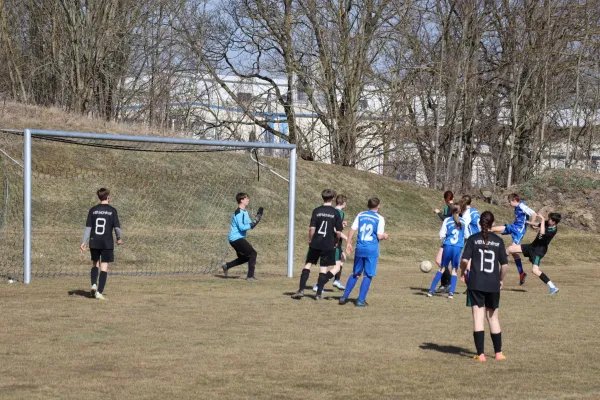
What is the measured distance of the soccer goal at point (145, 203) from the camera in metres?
20.9

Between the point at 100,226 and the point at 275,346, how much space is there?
470 centimetres

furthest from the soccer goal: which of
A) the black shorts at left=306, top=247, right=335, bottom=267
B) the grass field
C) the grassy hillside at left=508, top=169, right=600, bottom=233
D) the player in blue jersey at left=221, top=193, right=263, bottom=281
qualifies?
the grassy hillside at left=508, top=169, right=600, bottom=233

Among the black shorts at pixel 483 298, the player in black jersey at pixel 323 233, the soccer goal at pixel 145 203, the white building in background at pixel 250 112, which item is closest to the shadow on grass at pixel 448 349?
the black shorts at pixel 483 298

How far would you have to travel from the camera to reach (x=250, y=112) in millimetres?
40375

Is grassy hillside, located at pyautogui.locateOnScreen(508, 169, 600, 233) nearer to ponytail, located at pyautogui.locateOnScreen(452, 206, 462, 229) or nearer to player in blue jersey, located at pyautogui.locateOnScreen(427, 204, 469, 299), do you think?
player in blue jersey, located at pyautogui.locateOnScreen(427, 204, 469, 299)

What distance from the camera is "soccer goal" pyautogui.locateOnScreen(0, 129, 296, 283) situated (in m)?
20.9

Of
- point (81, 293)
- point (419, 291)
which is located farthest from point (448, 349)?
point (81, 293)

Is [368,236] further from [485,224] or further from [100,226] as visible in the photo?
[100,226]

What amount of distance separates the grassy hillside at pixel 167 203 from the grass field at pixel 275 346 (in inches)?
229

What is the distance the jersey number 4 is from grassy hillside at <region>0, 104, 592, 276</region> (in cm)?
553

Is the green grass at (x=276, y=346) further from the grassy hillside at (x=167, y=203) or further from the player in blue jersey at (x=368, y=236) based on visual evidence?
the grassy hillside at (x=167, y=203)

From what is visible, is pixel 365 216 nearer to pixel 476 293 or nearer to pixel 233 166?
pixel 476 293

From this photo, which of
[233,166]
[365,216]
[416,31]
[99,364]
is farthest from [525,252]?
[416,31]

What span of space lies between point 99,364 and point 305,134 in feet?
102
